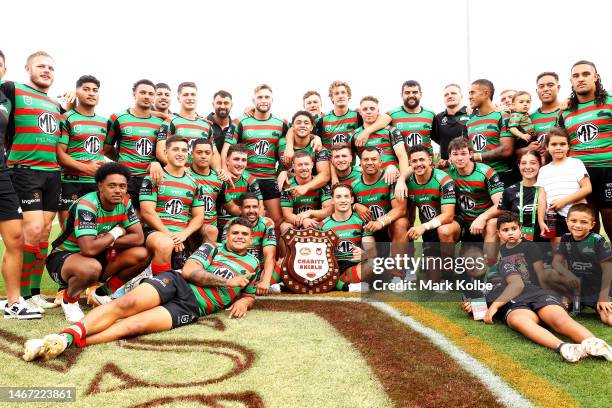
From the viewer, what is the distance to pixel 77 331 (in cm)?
348

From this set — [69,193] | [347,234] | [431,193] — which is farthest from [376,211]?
[69,193]

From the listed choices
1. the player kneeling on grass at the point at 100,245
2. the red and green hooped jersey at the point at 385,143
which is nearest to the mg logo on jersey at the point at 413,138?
the red and green hooped jersey at the point at 385,143

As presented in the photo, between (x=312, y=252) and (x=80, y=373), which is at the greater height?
(x=312, y=252)

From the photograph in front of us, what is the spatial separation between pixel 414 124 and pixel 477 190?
143 cm

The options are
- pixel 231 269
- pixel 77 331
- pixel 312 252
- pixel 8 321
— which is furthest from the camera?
pixel 312 252

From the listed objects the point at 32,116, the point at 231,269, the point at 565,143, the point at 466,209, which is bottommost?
the point at 231,269

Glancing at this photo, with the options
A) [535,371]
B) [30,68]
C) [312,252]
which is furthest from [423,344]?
[30,68]

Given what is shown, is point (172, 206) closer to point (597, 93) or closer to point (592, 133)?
point (592, 133)

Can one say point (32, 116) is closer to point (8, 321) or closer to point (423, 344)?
point (8, 321)

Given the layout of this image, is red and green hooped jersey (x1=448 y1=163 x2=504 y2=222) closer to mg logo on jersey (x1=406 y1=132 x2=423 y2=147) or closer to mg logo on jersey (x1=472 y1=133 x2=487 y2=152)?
mg logo on jersey (x1=472 y1=133 x2=487 y2=152)

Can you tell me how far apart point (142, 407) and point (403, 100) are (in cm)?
551

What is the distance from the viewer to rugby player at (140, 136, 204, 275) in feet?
17.5

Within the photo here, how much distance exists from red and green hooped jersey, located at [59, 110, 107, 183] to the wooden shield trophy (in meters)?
2.56

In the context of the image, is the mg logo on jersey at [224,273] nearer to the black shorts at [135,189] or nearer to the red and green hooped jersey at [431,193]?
the black shorts at [135,189]
